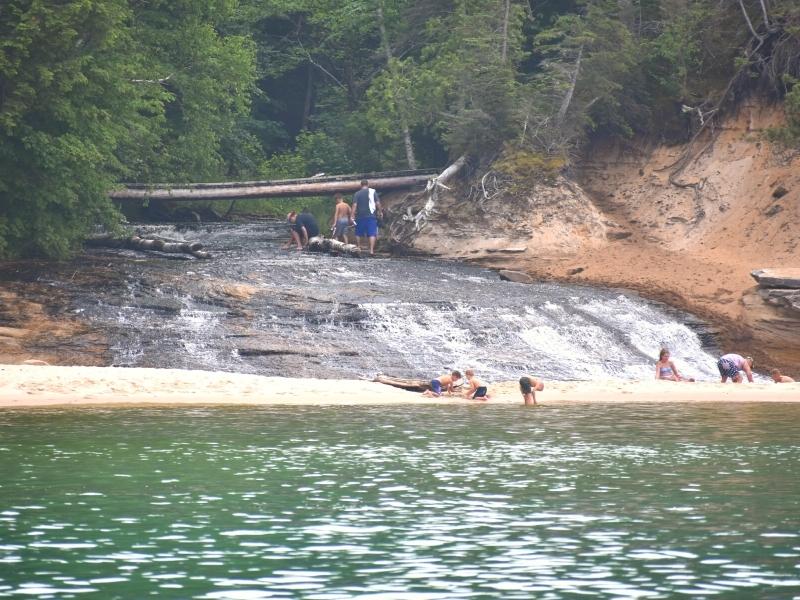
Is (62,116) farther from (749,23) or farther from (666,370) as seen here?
(749,23)

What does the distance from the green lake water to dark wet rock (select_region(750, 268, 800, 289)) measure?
434 inches

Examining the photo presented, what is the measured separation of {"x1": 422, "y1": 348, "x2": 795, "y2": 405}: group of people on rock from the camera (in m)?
24.2

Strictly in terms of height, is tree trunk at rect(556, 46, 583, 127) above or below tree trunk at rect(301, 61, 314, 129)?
below

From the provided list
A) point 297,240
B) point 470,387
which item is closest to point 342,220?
point 297,240

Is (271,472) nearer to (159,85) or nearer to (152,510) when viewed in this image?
(152,510)

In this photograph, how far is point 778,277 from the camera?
1264 inches

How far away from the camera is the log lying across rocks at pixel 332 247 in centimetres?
3878

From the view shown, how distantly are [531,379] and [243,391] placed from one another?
5.44m

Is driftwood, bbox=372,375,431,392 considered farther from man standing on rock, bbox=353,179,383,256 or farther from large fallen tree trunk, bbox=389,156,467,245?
large fallen tree trunk, bbox=389,156,467,245

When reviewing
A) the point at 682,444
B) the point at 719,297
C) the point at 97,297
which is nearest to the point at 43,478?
the point at 682,444

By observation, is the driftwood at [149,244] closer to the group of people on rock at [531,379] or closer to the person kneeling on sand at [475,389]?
the group of people on rock at [531,379]

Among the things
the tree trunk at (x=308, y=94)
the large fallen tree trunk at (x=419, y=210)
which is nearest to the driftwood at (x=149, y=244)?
the large fallen tree trunk at (x=419, y=210)

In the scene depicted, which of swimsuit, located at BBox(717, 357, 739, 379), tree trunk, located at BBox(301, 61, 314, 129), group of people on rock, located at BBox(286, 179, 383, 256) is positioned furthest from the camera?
tree trunk, located at BBox(301, 61, 314, 129)

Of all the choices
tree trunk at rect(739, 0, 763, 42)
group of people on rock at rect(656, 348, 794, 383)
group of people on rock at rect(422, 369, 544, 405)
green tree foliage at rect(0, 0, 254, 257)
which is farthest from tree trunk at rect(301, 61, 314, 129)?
group of people on rock at rect(422, 369, 544, 405)
